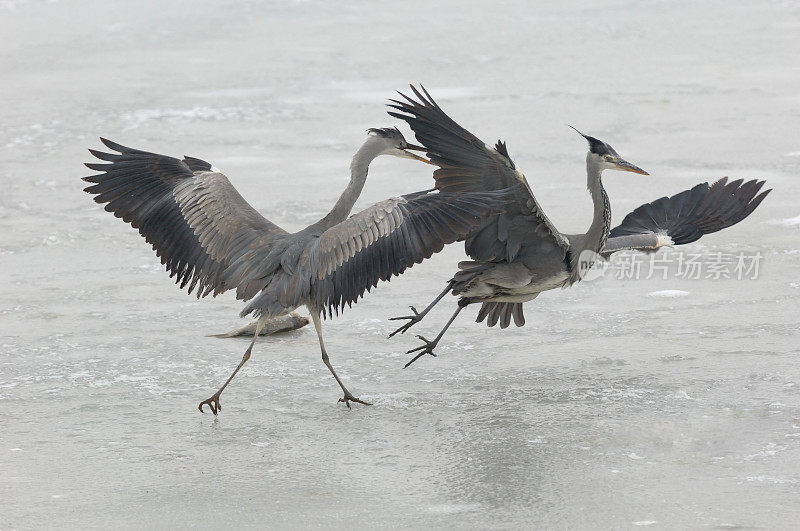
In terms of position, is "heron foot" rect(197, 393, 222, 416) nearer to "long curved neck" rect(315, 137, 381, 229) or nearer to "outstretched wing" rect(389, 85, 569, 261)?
"long curved neck" rect(315, 137, 381, 229)

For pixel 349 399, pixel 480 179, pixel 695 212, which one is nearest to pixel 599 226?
pixel 480 179

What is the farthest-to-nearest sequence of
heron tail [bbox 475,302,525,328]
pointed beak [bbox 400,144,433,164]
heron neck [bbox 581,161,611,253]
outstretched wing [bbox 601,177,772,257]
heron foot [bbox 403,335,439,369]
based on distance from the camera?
outstretched wing [bbox 601,177,772,257] → heron tail [bbox 475,302,525,328] → pointed beak [bbox 400,144,433,164] → heron neck [bbox 581,161,611,253] → heron foot [bbox 403,335,439,369]

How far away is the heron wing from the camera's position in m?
5.27

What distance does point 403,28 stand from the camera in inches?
564

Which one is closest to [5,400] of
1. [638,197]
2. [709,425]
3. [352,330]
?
[352,330]

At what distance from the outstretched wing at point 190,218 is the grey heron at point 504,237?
89 centimetres

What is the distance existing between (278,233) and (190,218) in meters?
0.46

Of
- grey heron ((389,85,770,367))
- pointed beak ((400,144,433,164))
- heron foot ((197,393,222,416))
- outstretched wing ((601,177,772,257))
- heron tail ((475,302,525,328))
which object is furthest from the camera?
outstretched wing ((601,177,772,257))

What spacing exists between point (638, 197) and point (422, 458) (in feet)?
13.6

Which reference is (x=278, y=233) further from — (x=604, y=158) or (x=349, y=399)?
(x=604, y=158)

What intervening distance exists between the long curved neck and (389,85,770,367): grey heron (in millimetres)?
272

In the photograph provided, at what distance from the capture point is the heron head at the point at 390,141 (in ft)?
20.1

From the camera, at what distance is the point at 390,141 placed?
618cm

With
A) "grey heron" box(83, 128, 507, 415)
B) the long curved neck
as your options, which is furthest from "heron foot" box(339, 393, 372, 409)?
the long curved neck
